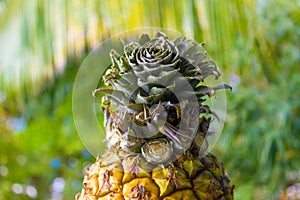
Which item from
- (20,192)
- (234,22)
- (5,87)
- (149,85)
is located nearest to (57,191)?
(20,192)

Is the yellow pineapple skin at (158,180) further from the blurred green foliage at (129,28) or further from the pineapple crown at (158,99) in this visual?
the blurred green foliage at (129,28)

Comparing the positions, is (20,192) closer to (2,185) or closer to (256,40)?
(2,185)

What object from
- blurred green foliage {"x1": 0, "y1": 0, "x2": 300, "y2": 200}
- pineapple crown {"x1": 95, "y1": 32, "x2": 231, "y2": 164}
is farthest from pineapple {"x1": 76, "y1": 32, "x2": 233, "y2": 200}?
blurred green foliage {"x1": 0, "y1": 0, "x2": 300, "y2": 200}

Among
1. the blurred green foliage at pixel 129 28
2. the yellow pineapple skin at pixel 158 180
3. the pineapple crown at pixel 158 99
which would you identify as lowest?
the yellow pineapple skin at pixel 158 180

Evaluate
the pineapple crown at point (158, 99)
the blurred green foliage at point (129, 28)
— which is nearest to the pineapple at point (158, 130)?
the pineapple crown at point (158, 99)

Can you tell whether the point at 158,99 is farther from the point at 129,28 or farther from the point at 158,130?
the point at 129,28

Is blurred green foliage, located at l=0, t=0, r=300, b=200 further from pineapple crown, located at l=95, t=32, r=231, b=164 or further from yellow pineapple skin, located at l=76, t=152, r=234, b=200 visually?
yellow pineapple skin, located at l=76, t=152, r=234, b=200

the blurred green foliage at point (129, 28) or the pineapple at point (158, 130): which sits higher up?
the blurred green foliage at point (129, 28)
